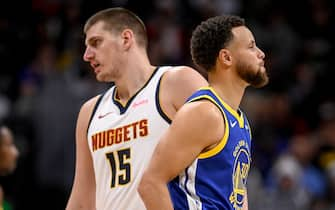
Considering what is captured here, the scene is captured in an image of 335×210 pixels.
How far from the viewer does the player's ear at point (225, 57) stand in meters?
4.64

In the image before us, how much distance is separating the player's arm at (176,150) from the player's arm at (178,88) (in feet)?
2.27

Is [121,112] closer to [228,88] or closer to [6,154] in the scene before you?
[228,88]

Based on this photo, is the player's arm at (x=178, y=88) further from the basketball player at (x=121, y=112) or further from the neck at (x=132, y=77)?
the neck at (x=132, y=77)

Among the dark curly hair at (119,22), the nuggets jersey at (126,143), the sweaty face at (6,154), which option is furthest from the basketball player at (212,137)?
the sweaty face at (6,154)

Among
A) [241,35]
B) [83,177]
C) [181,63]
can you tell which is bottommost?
[181,63]

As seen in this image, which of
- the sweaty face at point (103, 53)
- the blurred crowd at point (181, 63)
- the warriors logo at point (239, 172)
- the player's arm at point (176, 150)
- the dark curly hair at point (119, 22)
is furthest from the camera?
the blurred crowd at point (181, 63)

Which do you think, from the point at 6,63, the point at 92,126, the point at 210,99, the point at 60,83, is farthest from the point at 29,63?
the point at 210,99

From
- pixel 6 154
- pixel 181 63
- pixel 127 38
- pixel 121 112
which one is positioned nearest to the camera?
pixel 121 112

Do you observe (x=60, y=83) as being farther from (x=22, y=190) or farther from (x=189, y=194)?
(x=189, y=194)

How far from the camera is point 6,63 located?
1103cm

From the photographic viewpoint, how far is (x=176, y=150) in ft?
14.2

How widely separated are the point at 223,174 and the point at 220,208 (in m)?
0.17

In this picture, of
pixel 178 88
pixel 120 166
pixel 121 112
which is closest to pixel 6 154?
pixel 121 112

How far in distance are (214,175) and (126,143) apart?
83 centimetres
